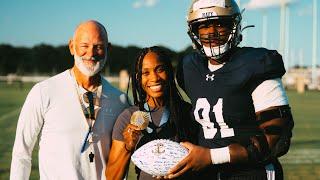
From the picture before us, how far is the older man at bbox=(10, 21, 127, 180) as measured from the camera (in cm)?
337

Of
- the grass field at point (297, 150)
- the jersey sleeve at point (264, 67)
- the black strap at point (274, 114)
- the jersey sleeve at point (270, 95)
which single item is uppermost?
the jersey sleeve at point (264, 67)

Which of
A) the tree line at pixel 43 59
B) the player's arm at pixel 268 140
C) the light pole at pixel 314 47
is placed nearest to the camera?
the player's arm at pixel 268 140

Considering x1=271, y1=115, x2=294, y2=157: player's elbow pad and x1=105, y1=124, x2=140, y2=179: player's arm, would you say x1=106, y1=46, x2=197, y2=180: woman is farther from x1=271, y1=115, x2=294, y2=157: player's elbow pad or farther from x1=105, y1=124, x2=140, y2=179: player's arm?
x1=271, y1=115, x2=294, y2=157: player's elbow pad

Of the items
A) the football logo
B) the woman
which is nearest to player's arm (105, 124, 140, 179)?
the woman

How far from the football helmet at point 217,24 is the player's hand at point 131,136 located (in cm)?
61

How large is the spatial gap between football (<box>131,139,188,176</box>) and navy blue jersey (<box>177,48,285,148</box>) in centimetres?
26

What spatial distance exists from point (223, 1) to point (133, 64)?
28.9 inches

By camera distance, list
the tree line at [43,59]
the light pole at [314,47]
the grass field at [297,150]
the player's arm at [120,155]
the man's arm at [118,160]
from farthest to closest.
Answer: the tree line at [43,59] → the light pole at [314,47] → the grass field at [297,150] → the man's arm at [118,160] → the player's arm at [120,155]

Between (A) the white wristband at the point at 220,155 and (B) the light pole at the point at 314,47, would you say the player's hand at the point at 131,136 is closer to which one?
(A) the white wristband at the point at 220,155

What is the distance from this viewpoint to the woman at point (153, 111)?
10.7 ft

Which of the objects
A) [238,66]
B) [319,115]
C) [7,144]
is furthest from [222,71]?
[319,115]

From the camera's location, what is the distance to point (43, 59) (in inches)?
2800

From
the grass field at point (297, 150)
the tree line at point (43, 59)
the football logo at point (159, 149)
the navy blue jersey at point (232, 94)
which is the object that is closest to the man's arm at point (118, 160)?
the football logo at point (159, 149)

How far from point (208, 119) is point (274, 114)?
1.31ft
